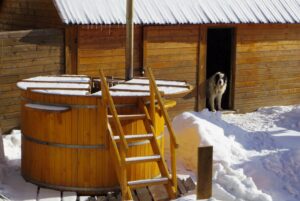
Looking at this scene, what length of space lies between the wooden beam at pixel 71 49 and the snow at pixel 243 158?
8.98 feet

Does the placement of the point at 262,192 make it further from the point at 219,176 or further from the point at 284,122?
the point at 284,122

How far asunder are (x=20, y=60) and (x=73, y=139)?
4.00 m

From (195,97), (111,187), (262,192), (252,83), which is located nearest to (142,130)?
(111,187)

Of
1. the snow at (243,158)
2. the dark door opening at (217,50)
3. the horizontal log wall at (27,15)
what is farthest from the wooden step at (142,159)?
the dark door opening at (217,50)

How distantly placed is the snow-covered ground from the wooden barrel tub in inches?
12.1

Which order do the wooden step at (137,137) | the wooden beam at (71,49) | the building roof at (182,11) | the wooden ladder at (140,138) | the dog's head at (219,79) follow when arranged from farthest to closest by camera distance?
the dog's head at (219,79), the building roof at (182,11), the wooden beam at (71,49), the wooden step at (137,137), the wooden ladder at (140,138)

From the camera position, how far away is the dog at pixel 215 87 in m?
15.2

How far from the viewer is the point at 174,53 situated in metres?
14.5

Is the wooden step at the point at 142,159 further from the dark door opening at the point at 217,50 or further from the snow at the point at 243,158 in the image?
the dark door opening at the point at 217,50

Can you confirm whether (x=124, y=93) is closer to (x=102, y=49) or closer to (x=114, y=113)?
(x=114, y=113)

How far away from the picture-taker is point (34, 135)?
9.04 meters

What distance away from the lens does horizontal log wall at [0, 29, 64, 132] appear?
12.0 metres

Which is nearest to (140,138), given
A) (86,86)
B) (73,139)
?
(73,139)

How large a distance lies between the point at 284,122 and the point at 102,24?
505 cm
